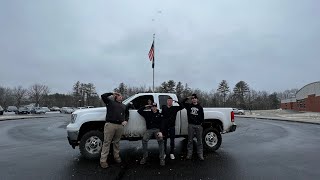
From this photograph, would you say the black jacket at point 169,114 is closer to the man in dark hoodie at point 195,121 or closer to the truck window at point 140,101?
the man in dark hoodie at point 195,121

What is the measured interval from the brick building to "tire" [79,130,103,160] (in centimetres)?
5685

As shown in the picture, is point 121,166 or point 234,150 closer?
point 121,166

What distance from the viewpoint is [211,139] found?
1038cm

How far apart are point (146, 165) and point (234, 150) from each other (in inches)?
150

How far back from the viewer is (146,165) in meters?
8.36

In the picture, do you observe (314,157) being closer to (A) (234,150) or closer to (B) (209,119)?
(A) (234,150)

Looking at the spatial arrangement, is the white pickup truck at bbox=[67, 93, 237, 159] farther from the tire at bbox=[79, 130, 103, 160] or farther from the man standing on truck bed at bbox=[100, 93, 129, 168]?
the man standing on truck bed at bbox=[100, 93, 129, 168]

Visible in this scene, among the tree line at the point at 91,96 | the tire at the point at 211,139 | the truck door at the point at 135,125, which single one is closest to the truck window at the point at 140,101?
the truck door at the point at 135,125

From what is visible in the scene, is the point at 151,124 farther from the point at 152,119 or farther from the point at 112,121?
the point at 112,121

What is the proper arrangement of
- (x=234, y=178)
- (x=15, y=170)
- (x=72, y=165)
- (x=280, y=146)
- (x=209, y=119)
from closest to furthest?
(x=234, y=178) < (x=15, y=170) < (x=72, y=165) < (x=209, y=119) < (x=280, y=146)

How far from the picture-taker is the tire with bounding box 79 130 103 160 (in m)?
9.06

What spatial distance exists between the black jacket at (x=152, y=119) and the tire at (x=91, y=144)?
1415 millimetres

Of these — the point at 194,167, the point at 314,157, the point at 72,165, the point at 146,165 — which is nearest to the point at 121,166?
the point at 146,165

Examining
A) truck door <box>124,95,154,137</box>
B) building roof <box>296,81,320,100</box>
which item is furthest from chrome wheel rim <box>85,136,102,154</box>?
building roof <box>296,81,320,100</box>
